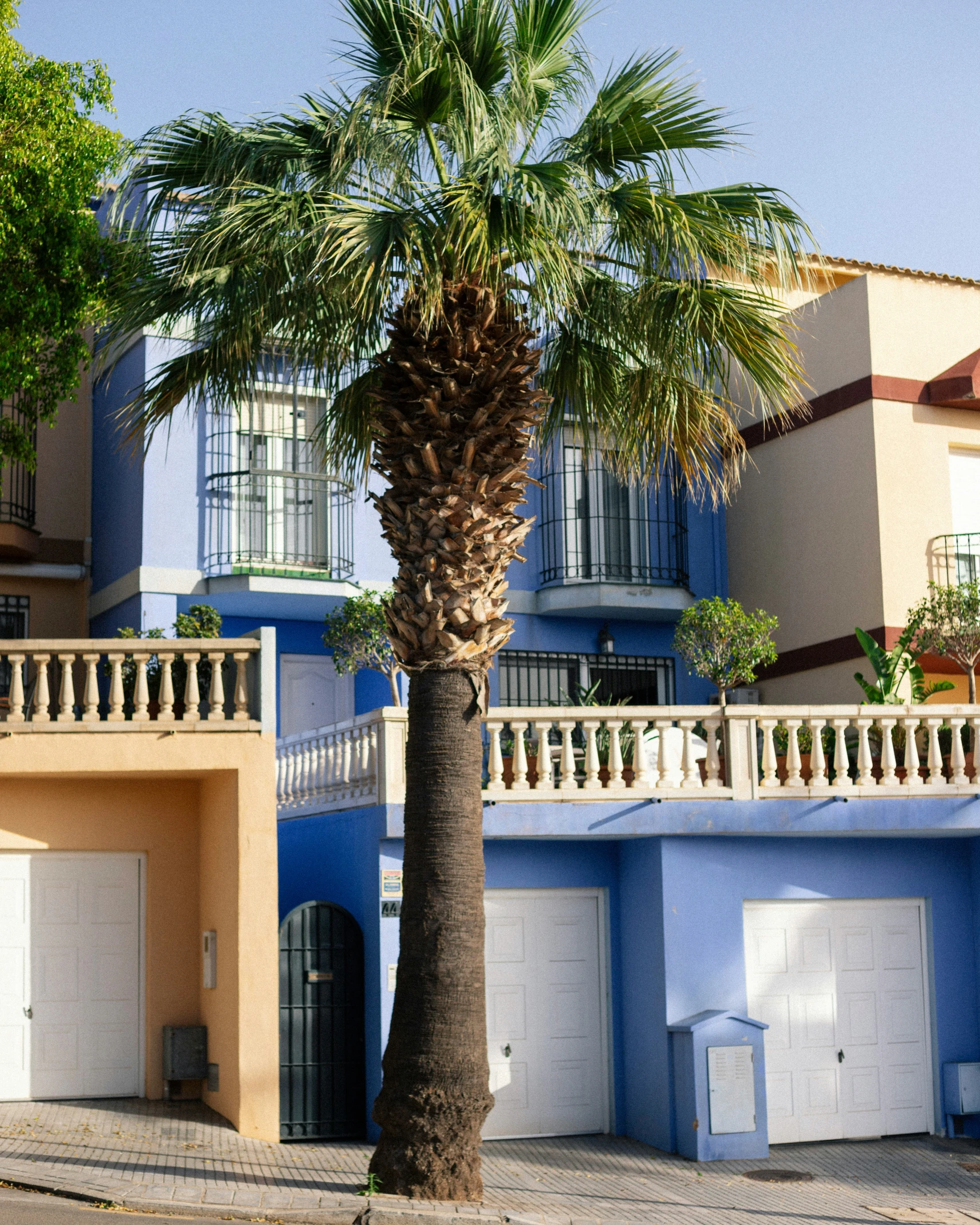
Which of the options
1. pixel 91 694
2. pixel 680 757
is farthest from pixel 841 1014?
pixel 91 694

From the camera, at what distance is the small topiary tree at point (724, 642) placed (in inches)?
677

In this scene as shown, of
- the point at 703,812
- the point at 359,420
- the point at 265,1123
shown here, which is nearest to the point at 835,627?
the point at 703,812

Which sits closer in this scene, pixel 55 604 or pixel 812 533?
pixel 812 533

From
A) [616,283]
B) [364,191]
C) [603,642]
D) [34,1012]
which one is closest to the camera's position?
[364,191]

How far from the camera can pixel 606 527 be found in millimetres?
20391

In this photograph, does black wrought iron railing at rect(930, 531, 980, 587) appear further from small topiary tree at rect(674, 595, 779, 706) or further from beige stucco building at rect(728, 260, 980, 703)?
small topiary tree at rect(674, 595, 779, 706)

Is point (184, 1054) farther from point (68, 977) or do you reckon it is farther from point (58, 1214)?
point (58, 1214)

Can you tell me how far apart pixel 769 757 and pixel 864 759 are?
3.15ft

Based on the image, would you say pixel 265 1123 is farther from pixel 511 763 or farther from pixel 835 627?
pixel 835 627

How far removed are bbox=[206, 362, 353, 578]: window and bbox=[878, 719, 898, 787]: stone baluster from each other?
758cm

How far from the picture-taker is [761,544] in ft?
67.3

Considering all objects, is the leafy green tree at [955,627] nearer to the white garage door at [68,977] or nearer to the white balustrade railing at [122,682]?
the white balustrade railing at [122,682]

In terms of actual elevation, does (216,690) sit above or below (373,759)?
above

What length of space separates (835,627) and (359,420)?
28.8 ft
